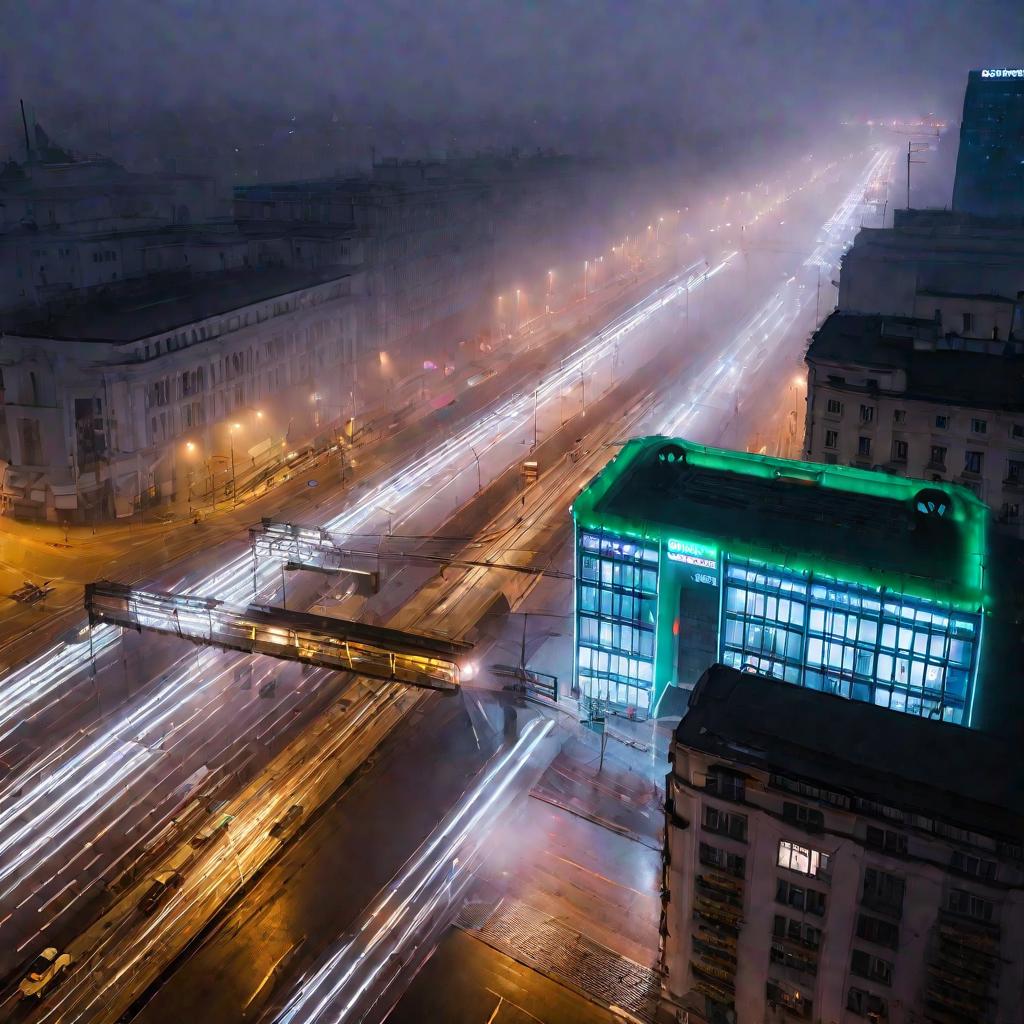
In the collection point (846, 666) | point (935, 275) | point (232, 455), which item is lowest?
point (232, 455)

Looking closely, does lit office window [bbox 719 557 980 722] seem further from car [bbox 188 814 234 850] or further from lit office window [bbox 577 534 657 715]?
car [bbox 188 814 234 850]

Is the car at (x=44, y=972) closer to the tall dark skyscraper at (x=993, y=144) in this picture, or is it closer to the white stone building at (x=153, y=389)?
the white stone building at (x=153, y=389)

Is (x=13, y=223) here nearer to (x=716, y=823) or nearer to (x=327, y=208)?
(x=327, y=208)

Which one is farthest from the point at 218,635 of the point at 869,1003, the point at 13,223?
the point at 13,223

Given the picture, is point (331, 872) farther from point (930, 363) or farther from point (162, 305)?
point (162, 305)

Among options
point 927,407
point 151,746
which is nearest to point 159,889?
point 151,746

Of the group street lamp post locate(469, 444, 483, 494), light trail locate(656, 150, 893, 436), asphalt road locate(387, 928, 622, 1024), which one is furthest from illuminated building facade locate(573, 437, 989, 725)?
light trail locate(656, 150, 893, 436)

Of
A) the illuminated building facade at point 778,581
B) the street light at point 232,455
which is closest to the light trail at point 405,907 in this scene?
the illuminated building facade at point 778,581
